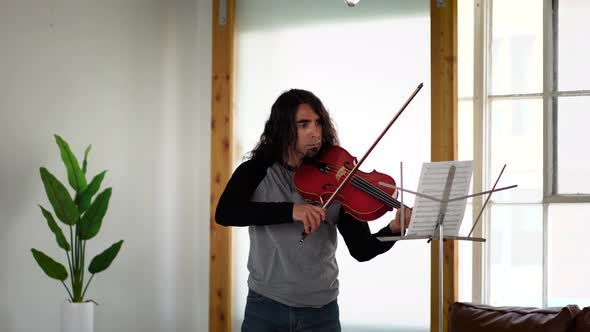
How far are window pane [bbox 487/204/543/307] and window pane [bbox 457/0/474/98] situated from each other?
0.55m

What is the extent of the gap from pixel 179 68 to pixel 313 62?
704 mm

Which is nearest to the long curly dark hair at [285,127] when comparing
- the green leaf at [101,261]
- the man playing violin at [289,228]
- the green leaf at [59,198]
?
the man playing violin at [289,228]

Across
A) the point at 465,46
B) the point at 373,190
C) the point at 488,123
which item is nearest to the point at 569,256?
the point at 488,123

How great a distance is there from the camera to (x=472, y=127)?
12.1ft

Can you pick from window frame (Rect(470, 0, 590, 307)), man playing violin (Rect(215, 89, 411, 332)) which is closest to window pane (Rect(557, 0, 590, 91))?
window frame (Rect(470, 0, 590, 307))

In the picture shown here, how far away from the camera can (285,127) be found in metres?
2.47

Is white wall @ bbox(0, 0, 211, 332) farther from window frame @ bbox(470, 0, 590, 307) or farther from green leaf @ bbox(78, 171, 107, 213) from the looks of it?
window frame @ bbox(470, 0, 590, 307)

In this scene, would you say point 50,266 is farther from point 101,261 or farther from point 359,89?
point 359,89

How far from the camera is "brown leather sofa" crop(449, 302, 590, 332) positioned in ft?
9.12

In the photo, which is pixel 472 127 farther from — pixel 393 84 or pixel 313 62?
pixel 313 62

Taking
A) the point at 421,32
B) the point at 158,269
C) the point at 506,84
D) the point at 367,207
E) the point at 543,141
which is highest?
the point at 421,32

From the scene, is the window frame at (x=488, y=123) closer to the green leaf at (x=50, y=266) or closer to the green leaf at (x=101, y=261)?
the green leaf at (x=101, y=261)

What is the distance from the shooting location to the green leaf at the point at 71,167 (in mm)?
3240

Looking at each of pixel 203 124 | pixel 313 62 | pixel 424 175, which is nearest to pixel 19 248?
pixel 203 124
